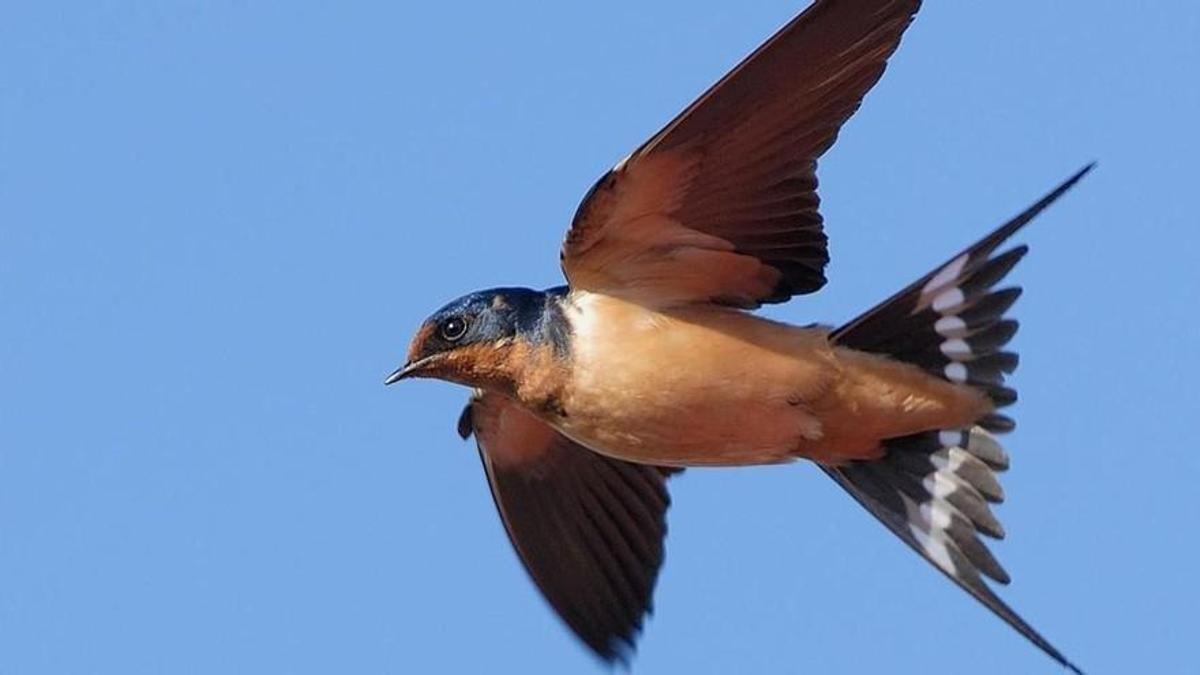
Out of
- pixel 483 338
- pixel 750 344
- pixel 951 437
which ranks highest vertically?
pixel 483 338

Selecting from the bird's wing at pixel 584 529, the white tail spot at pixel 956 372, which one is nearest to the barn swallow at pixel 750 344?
the white tail spot at pixel 956 372

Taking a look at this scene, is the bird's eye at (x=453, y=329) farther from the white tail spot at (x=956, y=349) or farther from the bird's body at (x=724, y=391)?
the white tail spot at (x=956, y=349)

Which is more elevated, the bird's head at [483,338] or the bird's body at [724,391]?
the bird's head at [483,338]

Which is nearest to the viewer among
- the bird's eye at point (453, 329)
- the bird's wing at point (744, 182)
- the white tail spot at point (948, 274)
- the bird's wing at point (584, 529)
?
the bird's wing at point (744, 182)

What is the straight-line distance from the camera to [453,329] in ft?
25.6

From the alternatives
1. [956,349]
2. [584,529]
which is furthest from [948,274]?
[584,529]

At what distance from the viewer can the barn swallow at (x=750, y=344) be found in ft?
24.7

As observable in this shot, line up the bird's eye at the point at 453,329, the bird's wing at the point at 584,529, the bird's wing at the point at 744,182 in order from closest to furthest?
1. the bird's wing at the point at 744,182
2. the bird's eye at the point at 453,329
3. the bird's wing at the point at 584,529

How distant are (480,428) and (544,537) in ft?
1.41

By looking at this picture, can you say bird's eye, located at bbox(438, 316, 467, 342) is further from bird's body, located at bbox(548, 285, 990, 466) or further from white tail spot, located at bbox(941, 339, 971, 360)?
white tail spot, located at bbox(941, 339, 971, 360)

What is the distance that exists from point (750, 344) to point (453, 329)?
80 centimetres

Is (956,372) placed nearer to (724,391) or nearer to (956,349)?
(956,349)

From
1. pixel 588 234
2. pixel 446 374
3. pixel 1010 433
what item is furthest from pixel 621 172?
pixel 1010 433

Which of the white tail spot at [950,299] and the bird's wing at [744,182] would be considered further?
the white tail spot at [950,299]
